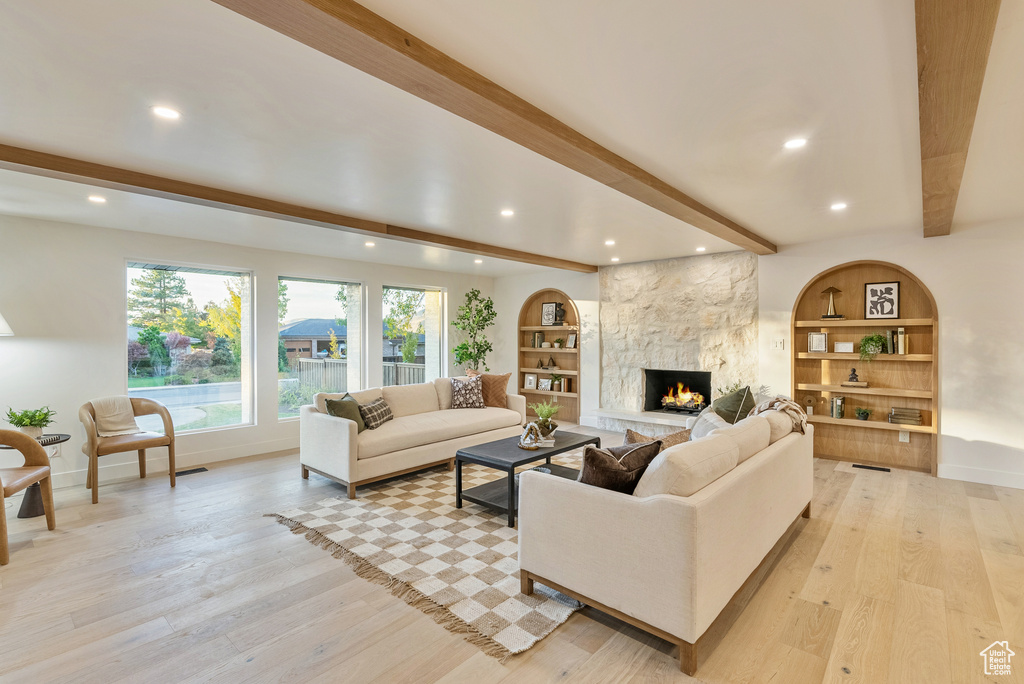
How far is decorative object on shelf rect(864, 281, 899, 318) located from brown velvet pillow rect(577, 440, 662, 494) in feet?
13.7

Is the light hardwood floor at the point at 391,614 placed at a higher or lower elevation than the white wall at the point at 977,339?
lower

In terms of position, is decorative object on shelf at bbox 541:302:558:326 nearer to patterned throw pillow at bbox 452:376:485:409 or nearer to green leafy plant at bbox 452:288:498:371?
green leafy plant at bbox 452:288:498:371

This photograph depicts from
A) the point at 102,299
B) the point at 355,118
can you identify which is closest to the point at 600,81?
the point at 355,118

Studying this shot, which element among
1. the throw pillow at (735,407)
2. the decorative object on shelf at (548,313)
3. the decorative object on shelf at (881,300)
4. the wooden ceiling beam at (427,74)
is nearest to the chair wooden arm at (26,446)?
the wooden ceiling beam at (427,74)

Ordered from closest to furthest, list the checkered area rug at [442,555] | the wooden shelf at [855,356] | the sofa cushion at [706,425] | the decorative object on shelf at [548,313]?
the checkered area rug at [442,555] < the sofa cushion at [706,425] < the wooden shelf at [855,356] < the decorative object on shelf at [548,313]

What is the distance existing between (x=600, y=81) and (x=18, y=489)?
4036 millimetres

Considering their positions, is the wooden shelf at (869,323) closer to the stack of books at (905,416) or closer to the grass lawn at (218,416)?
the stack of books at (905,416)

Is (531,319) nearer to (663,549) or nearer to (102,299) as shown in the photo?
(102,299)

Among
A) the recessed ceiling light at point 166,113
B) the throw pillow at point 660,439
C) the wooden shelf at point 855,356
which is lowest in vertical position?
the throw pillow at point 660,439

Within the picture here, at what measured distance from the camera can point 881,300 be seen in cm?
505

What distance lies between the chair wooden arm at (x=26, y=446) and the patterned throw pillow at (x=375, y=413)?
2.19 meters

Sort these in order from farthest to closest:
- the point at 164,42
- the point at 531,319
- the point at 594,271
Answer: the point at 531,319 → the point at 594,271 → the point at 164,42

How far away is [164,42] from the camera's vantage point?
5.61 ft

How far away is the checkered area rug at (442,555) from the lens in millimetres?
2318
